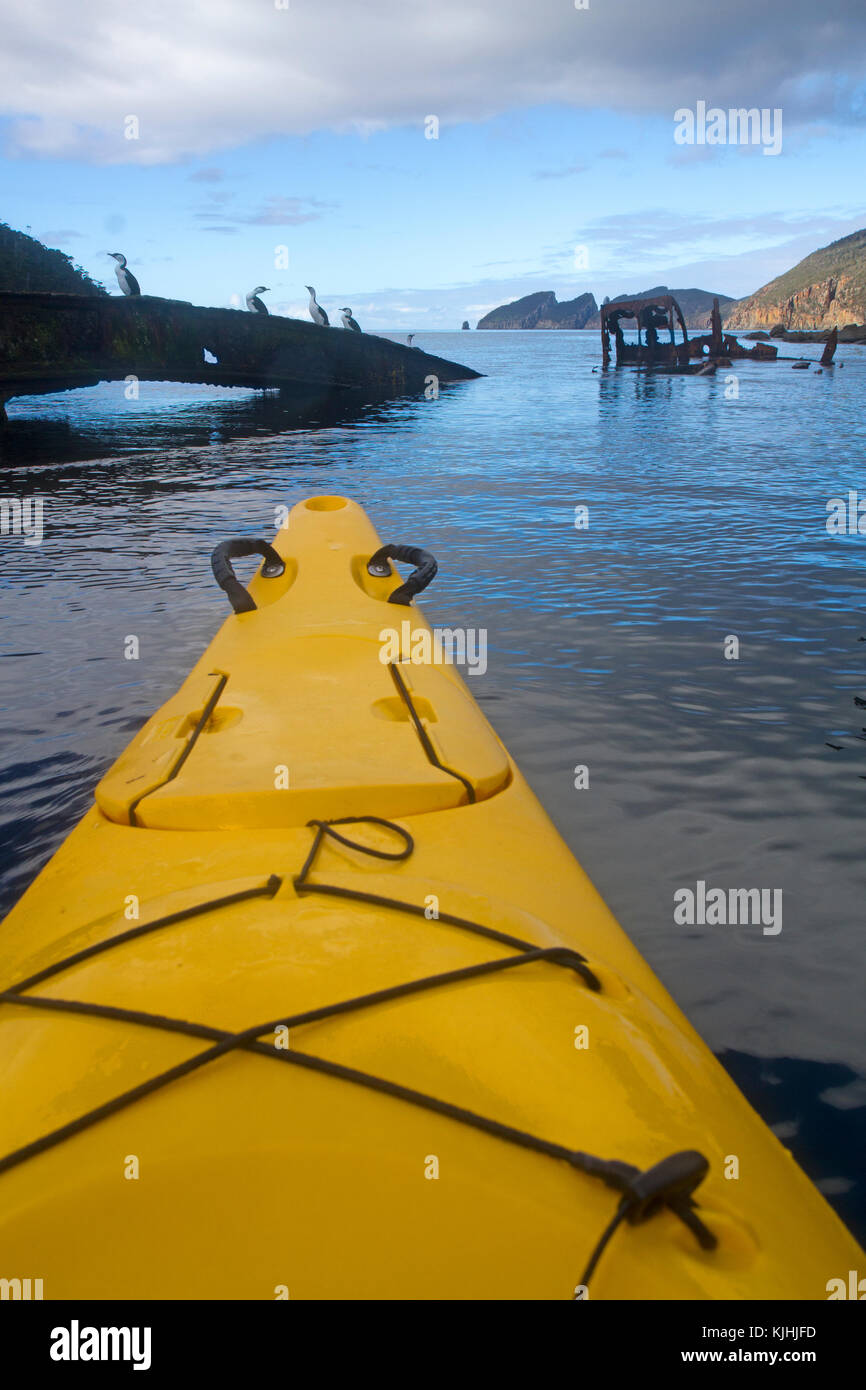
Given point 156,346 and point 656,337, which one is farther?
point 656,337

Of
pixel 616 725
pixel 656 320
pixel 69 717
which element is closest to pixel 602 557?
pixel 616 725

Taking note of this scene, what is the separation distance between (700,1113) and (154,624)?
658 cm

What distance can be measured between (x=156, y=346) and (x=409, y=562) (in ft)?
67.3

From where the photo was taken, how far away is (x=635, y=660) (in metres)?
6.21

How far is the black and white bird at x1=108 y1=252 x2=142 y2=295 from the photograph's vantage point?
22906 millimetres

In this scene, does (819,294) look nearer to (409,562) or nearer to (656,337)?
(656,337)

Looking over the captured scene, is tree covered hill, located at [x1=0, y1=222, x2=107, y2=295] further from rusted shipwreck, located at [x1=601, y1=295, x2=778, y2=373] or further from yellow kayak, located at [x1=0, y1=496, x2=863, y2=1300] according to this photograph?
yellow kayak, located at [x1=0, y1=496, x2=863, y2=1300]

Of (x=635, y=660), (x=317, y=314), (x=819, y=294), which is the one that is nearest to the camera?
(x=635, y=660)

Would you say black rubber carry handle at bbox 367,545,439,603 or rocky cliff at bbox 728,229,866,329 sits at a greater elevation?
rocky cliff at bbox 728,229,866,329

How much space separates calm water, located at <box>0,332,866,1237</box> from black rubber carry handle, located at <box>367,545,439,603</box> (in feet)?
4.00

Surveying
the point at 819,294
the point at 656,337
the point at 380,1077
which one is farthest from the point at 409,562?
the point at 819,294

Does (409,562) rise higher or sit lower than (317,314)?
lower

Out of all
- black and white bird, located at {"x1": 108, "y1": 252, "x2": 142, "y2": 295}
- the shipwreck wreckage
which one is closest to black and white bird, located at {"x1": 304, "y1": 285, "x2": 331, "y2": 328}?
black and white bird, located at {"x1": 108, "y1": 252, "x2": 142, "y2": 295}
